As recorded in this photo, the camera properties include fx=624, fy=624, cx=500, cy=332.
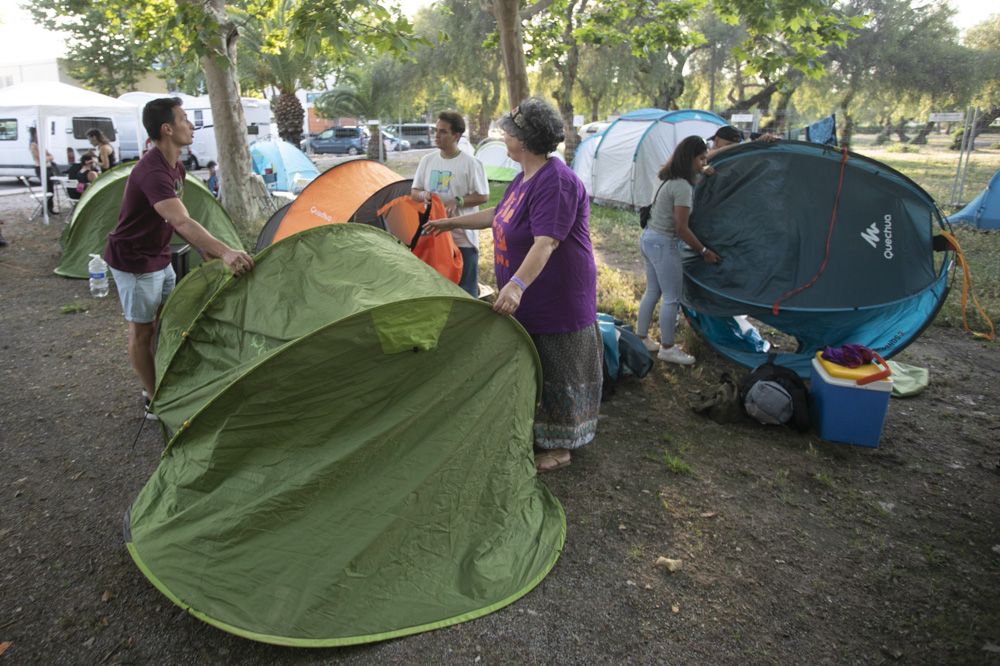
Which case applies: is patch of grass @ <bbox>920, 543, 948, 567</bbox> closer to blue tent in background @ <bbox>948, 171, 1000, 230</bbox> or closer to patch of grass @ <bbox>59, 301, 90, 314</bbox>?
patch of grass @ <bbox>59, 301, 90, 314</bbox>

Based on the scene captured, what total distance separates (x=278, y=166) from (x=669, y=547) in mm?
14614

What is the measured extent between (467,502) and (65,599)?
1.58 m

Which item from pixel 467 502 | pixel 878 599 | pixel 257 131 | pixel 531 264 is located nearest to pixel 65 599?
pixel 467 502

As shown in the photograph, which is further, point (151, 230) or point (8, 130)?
point (8, 130)

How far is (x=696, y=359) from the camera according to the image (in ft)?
16.3

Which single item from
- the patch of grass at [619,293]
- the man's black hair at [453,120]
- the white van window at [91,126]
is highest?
the white van window at [91,126]

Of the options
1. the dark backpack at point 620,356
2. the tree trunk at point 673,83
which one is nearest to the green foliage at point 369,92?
the tree trunk at point 673,83

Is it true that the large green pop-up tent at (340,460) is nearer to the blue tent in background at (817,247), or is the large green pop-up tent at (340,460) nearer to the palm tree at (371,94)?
the blue tent in background at (817,247)

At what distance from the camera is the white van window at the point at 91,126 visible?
17.1 meters

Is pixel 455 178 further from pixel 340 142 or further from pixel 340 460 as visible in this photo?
pixel 340 142

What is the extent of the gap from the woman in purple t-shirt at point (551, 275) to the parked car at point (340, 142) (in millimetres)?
28744

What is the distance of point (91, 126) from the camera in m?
17.2

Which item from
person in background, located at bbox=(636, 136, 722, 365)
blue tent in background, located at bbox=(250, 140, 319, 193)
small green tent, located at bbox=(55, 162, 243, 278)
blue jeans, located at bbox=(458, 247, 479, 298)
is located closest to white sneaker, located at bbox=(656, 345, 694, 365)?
person in background, located at bbox=(636, 136, 722, 365)

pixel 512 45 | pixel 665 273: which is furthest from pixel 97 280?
pixel 665 273
